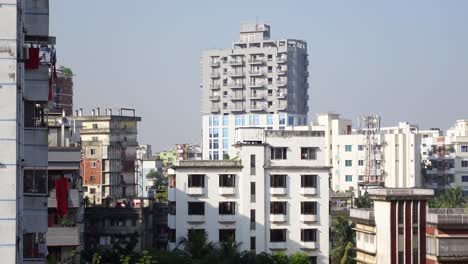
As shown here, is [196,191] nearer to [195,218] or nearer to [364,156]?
[195,218]

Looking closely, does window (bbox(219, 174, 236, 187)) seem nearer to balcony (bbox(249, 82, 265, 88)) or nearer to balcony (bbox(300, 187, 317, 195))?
balcony (bbox(300, 187, 317, 195))

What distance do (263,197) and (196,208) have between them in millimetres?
3569

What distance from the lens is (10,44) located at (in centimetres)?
2045

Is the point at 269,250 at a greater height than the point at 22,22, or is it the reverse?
the point at 22,22

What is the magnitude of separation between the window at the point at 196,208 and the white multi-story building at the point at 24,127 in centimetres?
3134

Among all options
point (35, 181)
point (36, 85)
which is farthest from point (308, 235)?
point (36, 85)

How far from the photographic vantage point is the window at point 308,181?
58406 mm

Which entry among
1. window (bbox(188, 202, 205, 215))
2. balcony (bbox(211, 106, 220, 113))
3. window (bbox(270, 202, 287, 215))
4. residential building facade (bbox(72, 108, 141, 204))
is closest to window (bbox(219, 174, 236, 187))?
window (bbox(188, 202, 205, 215))

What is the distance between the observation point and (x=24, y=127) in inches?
931

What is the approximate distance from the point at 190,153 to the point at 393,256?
110 meters

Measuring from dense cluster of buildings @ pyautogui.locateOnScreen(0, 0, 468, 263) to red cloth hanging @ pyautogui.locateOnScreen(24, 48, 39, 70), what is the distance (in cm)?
3

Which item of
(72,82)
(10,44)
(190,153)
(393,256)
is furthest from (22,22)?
(190,153)

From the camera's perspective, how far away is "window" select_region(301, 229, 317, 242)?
58094 mm

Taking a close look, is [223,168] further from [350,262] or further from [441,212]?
[441,212]
